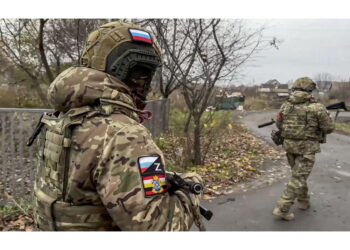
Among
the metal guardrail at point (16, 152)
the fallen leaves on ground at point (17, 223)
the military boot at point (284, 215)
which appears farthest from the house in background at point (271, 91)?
the fallen leaves on ground at point (17, 223)

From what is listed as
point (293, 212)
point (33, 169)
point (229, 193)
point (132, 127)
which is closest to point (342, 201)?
point (293, 212)

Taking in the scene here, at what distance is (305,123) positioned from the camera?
4.55 metres

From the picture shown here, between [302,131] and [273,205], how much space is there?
1167 mm

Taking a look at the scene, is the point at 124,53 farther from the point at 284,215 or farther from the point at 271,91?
the point at 271,91

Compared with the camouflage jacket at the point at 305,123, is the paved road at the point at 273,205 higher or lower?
lower

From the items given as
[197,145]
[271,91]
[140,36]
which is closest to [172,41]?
[197,145]

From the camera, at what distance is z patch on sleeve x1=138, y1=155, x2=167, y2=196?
1.29 m

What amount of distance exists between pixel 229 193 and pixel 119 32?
429cm

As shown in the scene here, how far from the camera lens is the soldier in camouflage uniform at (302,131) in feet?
14.5

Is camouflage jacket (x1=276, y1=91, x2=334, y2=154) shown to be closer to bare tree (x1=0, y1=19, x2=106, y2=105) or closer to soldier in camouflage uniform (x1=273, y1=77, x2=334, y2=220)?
soldier in camouflage uniform (x1=273, y1=77, x2=334, y2=220)

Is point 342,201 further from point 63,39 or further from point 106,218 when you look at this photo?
point 63,39

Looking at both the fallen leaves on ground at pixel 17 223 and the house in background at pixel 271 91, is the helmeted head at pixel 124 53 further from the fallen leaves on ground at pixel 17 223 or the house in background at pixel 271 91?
the house in background at pixel 271 91

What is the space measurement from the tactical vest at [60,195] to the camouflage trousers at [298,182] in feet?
11.2

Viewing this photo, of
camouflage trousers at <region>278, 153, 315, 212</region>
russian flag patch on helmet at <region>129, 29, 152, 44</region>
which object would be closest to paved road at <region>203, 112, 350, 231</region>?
camouflage trousers at <region>278, 153, 315, 212</region>
